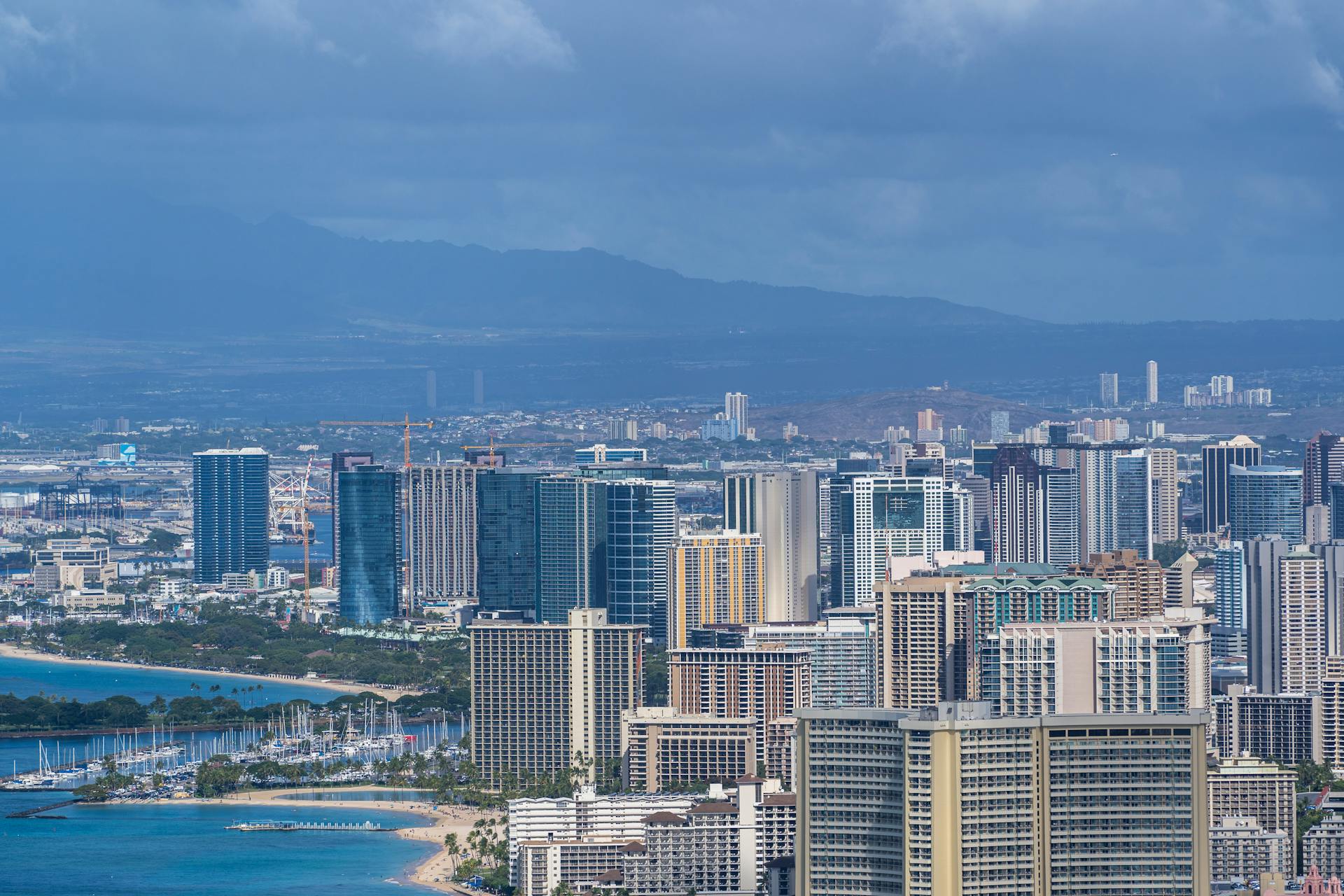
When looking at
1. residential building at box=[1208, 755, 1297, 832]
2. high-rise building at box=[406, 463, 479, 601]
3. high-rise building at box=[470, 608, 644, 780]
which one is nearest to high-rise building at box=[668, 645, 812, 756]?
high-rise building at box=[470, 608, 644, 780]

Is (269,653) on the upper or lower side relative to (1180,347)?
lower

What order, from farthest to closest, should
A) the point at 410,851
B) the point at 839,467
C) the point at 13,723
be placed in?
1. the point at 839,467
2. the point at 13,723
3. the point at 410,851

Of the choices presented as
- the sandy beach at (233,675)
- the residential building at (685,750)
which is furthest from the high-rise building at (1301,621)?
the sandy beach at (233,675)

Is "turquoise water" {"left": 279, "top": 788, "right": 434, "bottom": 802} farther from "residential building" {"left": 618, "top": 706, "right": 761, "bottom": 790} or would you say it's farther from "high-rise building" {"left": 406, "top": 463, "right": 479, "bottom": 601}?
"high-rise building" {"left": 406, "top": 463, "right": 479, "bottom": 601}

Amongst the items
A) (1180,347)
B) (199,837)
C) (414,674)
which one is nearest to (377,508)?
(414,674)

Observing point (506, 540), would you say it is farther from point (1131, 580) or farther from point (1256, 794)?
point (1256, 794)

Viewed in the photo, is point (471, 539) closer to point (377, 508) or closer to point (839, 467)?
point (377, 508)
